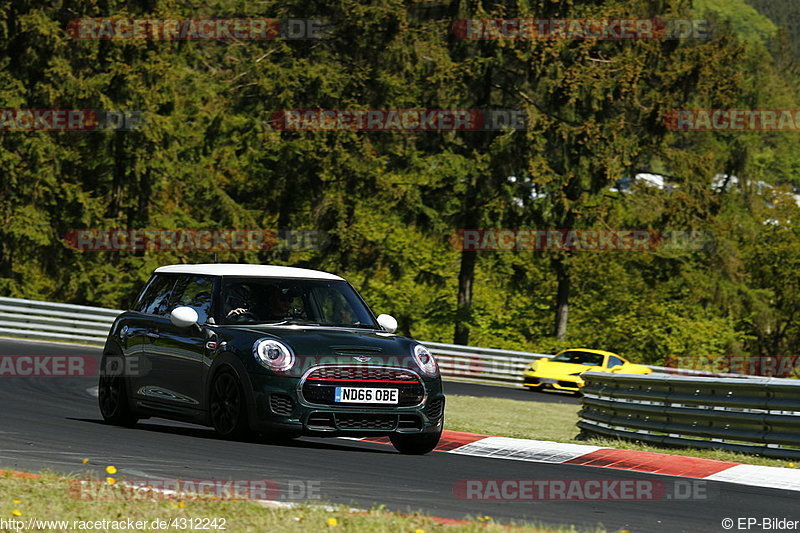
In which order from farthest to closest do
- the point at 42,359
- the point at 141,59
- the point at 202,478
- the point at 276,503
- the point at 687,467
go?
1. the point at 141,59
2. the point at 42,359
3. the point at 687,467
4. the point at 202,478
5. the point at 276,503

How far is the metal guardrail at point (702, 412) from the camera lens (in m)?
12.7

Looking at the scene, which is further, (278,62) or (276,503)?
(278,62)

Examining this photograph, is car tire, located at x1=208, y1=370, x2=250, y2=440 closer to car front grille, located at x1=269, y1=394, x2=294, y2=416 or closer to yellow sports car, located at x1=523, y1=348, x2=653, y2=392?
car front grille, located at x1=269, y1=394, x2=294, y2=416

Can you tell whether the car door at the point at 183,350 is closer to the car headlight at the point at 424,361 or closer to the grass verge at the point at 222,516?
the car headlight at the point at 424,361

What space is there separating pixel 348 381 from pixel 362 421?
1.20ft

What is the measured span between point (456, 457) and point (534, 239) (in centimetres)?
3082

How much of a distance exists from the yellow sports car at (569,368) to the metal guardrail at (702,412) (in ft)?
48.2

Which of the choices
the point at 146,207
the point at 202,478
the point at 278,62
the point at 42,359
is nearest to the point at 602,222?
the point at 278,62

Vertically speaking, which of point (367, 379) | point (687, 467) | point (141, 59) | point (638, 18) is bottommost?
point (687, 467)

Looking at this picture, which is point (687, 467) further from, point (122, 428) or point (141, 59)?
point (141, 59)

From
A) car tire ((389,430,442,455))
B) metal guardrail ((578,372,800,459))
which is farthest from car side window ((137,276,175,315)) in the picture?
metal guardrail ((578,372,800,459))

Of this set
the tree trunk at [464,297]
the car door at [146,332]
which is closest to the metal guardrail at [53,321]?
the tree trunk at [464,297]

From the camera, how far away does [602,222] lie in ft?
137

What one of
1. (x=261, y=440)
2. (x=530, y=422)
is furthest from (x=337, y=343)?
(x=530, y=422)
